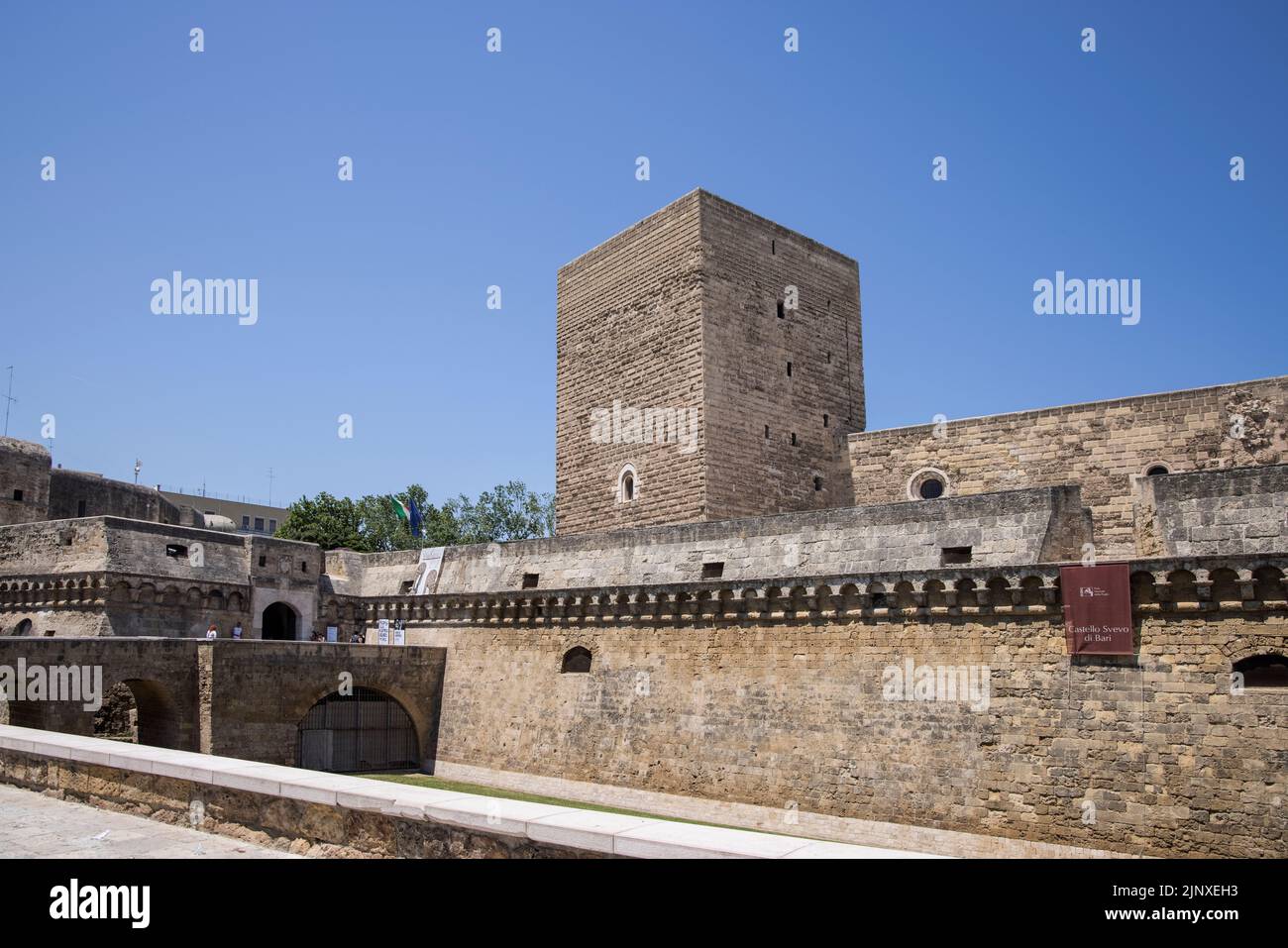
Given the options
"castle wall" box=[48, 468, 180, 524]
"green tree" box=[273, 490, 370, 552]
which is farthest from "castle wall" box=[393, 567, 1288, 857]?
"green tree" box=[273, 490, 370, 552]

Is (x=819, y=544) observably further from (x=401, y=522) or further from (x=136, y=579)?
(x=401, y=522)

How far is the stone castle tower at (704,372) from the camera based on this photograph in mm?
24938

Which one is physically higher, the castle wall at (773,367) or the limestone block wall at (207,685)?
the castle wall at (773,367)

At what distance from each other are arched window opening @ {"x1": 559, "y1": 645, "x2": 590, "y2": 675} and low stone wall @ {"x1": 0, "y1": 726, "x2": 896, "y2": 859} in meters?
13.0

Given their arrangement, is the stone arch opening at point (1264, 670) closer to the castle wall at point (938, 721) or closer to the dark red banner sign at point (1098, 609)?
the castle wall at point (938, 721)

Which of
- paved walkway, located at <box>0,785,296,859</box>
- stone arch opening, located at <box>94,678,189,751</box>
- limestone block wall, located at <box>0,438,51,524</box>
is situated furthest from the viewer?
limestone block wall, located at <box>0,438,51,524</box>

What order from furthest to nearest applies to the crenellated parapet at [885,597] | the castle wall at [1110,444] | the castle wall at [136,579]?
1. the castle wall at [136,579]
2. the castle wall at [1110,444]
3. the crenellated parapet at [885,597]

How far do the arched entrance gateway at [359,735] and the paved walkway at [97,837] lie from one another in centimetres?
1586

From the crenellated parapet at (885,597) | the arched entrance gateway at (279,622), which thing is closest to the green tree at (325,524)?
the arched entrance gateway at (279,622)

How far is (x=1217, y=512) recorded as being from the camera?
589 inches

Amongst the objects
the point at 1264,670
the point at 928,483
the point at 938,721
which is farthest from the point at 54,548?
the point at 1264,670

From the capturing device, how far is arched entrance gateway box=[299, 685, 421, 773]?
24.3 m

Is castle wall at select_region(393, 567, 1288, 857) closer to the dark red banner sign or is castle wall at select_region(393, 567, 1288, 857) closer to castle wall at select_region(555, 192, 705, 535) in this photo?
the dark red banner sign
